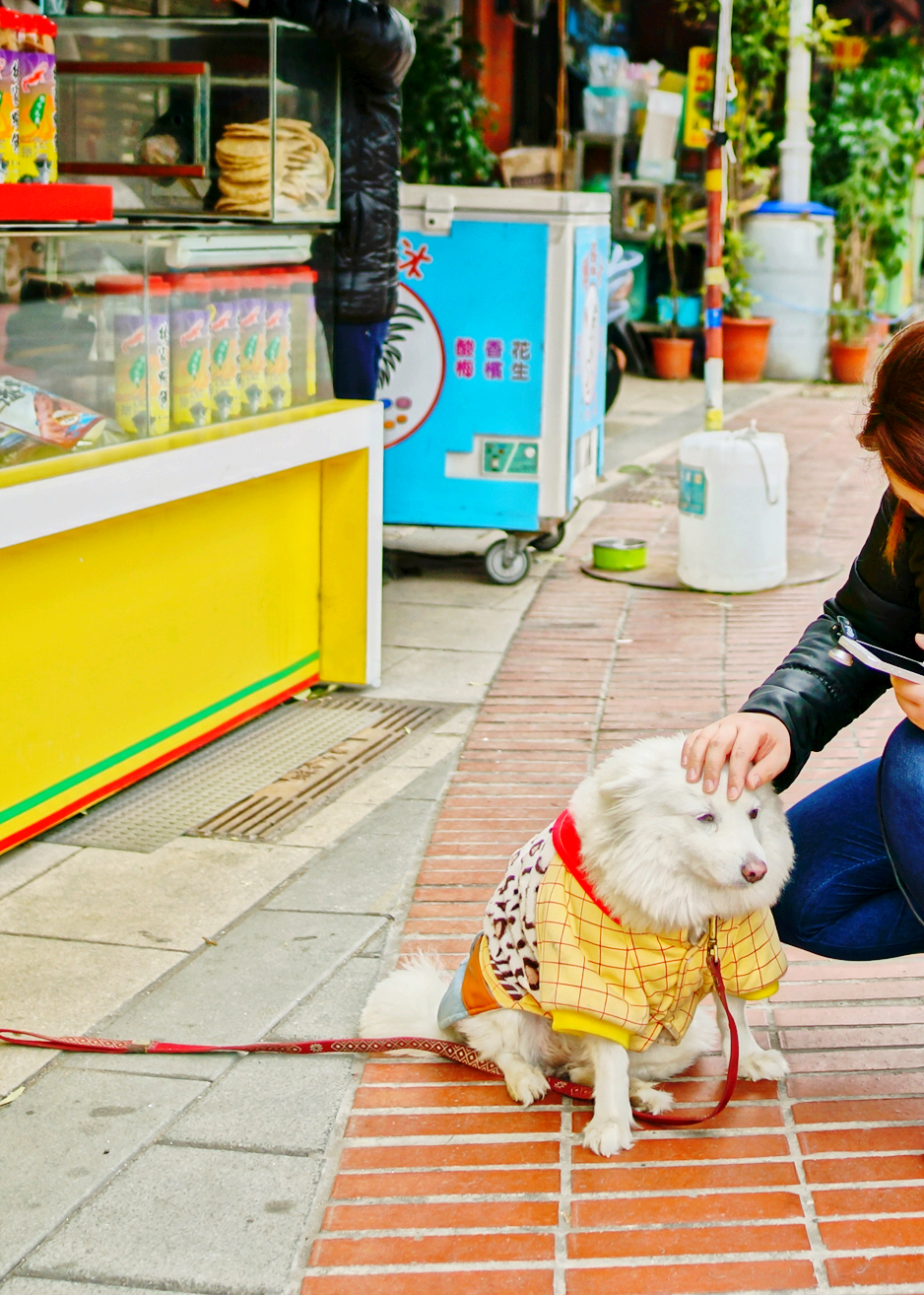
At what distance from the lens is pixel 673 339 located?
14.1 m

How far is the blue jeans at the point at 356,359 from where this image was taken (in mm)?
5238

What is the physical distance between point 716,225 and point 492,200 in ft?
4.16

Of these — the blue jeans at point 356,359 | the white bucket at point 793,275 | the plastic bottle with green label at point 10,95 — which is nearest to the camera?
the plastic bottle with green label at point 10,95

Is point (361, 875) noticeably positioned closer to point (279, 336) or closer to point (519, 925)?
point (519, 925)

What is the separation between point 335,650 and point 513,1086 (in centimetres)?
278

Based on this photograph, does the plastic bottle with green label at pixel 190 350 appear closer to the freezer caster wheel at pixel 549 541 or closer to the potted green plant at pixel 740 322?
the freezer caster wheel at pixel 549 541

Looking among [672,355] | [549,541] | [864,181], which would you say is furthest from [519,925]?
[864,181]

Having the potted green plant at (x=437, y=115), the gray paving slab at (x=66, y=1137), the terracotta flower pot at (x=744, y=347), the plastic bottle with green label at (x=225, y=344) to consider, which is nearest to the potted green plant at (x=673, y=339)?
the terracotta flower pot at (x=744, y=347)

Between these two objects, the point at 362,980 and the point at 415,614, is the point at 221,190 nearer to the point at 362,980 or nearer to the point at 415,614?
the point at 415,614

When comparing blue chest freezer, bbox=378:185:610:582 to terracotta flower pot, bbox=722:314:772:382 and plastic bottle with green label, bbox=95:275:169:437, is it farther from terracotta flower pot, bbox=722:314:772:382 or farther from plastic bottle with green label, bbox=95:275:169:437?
terracotta flower pot, bbox=722:314:772:382

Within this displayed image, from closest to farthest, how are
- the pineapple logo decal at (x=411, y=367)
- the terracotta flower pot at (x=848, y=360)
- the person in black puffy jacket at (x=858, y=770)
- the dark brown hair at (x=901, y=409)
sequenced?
the dark brown hair at (x=901, y=409) → the person in black puffy jacket at (x=858, y=770) → the pineapple logo decal at (x=411, y=367) → the terracotta flower pot at (x=848, y=360)

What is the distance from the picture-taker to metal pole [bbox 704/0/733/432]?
6.68m

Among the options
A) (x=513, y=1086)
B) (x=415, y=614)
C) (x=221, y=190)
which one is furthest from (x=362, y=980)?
(x=415, y=614)

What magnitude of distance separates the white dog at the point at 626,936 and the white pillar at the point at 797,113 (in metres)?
12.3
